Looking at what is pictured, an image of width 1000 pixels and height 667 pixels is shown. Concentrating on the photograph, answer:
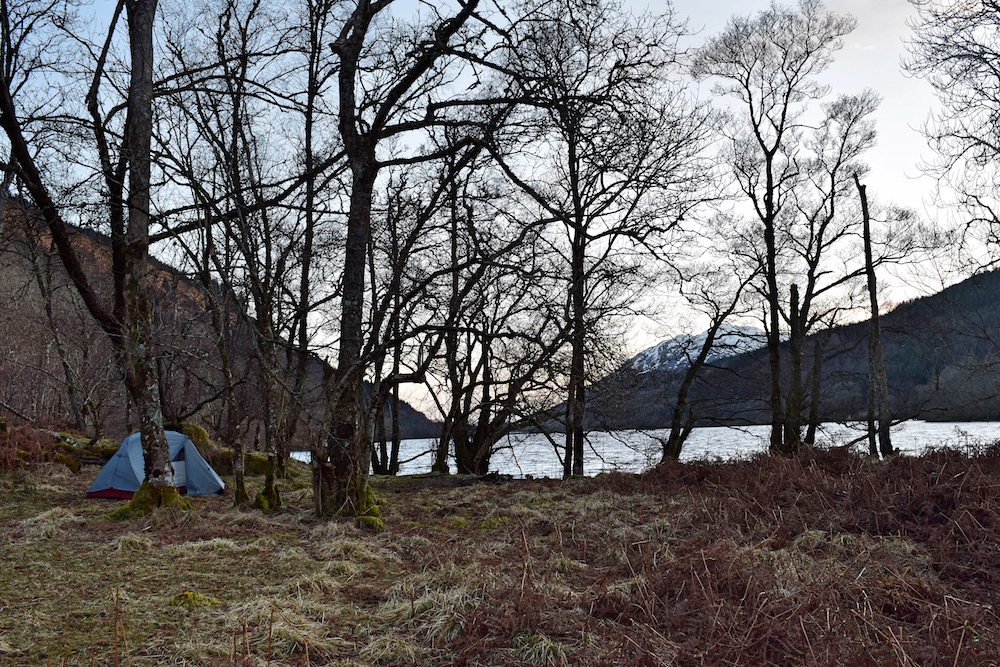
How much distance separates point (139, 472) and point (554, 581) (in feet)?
26.9

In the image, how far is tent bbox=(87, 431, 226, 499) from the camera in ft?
32.2

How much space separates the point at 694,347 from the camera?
56.1 ft

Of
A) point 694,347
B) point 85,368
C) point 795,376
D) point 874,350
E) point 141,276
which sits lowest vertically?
point 795,376

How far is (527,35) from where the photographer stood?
737 cm

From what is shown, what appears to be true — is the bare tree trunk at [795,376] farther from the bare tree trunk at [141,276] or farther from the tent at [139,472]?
the bare tree trunk at [141,276]

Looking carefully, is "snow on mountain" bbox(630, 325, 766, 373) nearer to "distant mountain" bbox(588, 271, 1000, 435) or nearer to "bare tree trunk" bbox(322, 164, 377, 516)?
"distant mountain" bbox(588, 271, 1000, 435)

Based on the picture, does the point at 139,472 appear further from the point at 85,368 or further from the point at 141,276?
the point at 85,368

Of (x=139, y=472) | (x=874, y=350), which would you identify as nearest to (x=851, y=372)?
(x=874, y=350)

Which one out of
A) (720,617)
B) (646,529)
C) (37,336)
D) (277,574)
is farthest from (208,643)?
(37,336)

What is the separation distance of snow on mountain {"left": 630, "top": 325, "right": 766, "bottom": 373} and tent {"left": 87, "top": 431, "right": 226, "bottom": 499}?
9605 mm

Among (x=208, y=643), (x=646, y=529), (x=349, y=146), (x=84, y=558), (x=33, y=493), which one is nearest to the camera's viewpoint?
(x=208, y=643)

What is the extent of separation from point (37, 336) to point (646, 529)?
26651mm

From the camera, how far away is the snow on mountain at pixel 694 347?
16.1m

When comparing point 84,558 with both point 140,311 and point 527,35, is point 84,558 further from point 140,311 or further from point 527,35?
point 527,35
